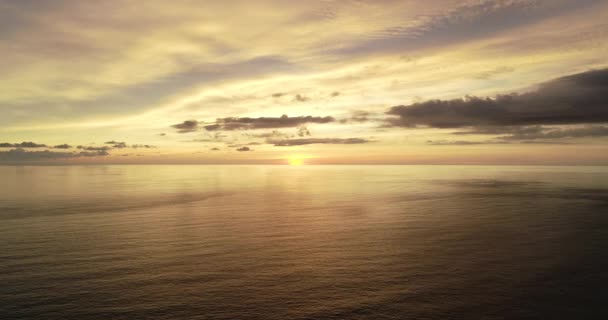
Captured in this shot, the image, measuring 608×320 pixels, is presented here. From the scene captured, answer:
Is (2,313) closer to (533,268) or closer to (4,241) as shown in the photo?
(4,241)

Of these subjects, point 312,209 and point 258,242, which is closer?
point 258,242

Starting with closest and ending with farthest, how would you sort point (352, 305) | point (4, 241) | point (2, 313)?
point (2, 313), point (352, 305), point (4, 241)

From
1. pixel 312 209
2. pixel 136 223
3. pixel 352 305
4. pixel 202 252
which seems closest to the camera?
pixel 352 305

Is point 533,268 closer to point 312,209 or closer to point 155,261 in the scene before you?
point 155,261

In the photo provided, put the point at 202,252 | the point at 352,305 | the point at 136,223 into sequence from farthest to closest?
the point at 136,223 < the point at 202,252 < the point at 352,305

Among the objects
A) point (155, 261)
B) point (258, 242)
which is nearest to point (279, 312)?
point (155, 261)

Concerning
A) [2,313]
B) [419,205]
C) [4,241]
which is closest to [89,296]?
[2,313]

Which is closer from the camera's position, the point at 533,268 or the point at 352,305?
the point at 352,305

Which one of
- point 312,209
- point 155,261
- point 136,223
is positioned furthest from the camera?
point 312,209
